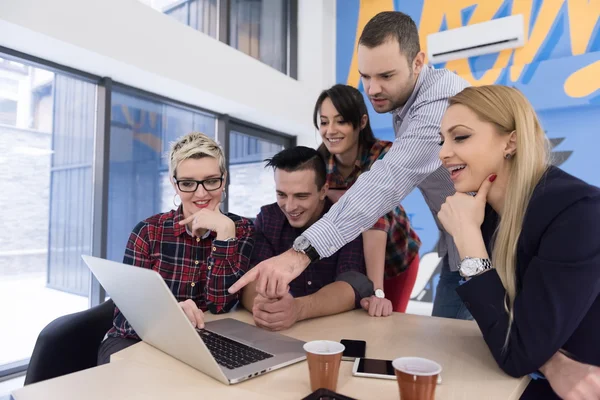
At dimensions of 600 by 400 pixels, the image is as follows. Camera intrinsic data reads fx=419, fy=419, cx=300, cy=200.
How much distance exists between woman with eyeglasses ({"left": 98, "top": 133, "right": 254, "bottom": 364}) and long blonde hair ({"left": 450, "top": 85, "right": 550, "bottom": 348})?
0.85 m

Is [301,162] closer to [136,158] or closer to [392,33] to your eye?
[392,33]

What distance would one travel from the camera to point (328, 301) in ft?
4.34

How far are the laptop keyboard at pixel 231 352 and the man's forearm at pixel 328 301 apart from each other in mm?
278

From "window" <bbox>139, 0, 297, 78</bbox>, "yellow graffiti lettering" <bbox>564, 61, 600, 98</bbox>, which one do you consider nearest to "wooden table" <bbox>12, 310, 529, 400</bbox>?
"window" <bbox>139, 0, 297, 78</bbox>

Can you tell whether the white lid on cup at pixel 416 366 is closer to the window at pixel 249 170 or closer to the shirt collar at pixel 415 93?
the shirt collar at pixel 415 93

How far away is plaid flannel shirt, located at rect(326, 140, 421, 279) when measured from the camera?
6.32ft

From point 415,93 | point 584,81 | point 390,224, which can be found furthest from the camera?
point 584,81

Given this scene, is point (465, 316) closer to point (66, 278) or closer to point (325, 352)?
point (325, 352)

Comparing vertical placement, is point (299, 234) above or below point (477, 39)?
below

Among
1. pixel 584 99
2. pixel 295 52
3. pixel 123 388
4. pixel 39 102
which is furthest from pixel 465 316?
pixel 295 52

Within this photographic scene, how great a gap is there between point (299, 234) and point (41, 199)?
2.30 meters

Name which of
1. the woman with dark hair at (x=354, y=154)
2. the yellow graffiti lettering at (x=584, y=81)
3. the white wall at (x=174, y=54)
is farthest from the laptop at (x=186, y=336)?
the yellow graffiti lettering at (x=584, y=81)

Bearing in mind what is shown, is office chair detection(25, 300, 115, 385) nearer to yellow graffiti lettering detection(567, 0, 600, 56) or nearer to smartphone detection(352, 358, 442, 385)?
smartphone detection(352, 358, 442, 385)

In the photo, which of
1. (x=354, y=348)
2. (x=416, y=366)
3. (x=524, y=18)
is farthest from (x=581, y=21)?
(x=416, y=366)
